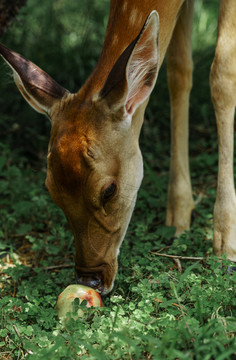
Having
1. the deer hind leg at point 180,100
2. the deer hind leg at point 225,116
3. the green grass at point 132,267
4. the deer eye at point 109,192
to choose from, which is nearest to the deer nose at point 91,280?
the green grass at point 132,267

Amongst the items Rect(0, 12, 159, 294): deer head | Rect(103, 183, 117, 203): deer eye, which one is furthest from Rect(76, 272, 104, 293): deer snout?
Rect(103, 183, 117, 203): deer eye

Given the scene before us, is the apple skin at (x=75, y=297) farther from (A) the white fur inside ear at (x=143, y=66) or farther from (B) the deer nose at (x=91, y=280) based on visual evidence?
(A) the white fur inside ear at (x=143, y=66)

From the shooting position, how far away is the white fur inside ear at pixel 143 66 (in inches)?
122

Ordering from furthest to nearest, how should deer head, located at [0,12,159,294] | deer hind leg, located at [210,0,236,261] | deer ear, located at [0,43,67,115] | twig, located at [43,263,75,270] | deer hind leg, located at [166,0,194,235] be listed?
deer hind leg, located at [166,0,194,235] → twig, located at [43,263,75,270] → deer hind leg, located at [210,0,236,261] → deer ear, located at [0,43,67,115] → deer head, located at [0,12,159,294]

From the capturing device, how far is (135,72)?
3301 mm

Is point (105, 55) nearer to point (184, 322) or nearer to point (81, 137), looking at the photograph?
point (81, 137)

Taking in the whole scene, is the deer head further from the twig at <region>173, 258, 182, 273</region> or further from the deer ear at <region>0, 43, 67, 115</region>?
the twig at <region>173, 258, 182, 273</region>

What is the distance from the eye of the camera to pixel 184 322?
8.77 ft

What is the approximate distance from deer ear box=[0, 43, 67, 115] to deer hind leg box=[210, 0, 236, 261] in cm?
105

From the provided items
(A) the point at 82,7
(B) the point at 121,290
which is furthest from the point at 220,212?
(A) the point at 82,7

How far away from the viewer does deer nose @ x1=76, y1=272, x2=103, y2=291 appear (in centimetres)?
332

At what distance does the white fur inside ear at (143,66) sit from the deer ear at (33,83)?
0.48 m

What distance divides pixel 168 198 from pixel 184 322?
1.93 m

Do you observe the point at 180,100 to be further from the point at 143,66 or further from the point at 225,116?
the point at 143,66
